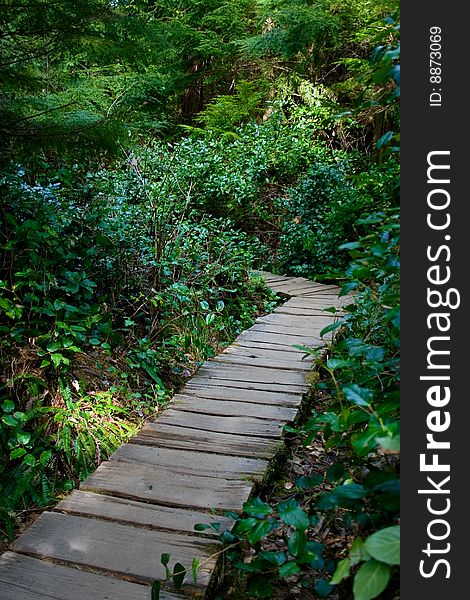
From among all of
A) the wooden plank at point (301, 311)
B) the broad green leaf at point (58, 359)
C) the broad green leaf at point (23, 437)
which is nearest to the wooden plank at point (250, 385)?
the broad green leaf at point (58, 359)


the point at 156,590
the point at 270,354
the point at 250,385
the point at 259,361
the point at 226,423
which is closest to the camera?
the point at 156,590

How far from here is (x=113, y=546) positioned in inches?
91.7

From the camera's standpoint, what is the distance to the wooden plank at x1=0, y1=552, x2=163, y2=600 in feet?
6.71

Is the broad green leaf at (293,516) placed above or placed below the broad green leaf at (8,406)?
above

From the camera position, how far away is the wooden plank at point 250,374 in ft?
14.3

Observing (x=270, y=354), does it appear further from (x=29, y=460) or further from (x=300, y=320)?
(x=29, y=460)

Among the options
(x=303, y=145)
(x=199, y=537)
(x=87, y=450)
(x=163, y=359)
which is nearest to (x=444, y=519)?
(x=199, y=537)

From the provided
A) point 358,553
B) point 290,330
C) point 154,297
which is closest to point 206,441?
point 358,553

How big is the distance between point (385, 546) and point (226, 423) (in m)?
2.38

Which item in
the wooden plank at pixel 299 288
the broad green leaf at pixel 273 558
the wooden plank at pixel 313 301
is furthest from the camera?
the wooden plank at pixel 299 288

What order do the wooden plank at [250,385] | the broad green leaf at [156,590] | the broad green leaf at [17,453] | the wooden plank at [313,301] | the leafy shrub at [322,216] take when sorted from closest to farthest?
the broad green leaf at [156,590]
the broad green leaf at [17,453]
the wooden plank at [250,385]
the wooden plank at [313,301]
the leafy shrub at [322,216]

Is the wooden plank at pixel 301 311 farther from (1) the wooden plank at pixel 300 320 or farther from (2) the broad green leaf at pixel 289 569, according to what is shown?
(2) the broad green leaf at pixel 289 569

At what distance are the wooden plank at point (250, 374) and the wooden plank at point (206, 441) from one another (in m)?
0.97

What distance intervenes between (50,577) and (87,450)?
5.21ft
